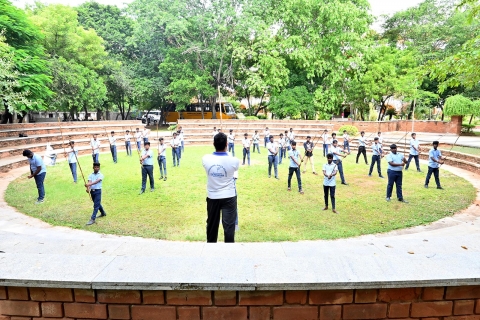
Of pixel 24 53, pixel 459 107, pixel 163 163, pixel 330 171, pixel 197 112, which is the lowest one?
pixel 163 163

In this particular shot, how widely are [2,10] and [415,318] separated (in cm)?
2057

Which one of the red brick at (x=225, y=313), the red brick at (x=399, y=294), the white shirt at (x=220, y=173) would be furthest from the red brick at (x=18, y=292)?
the white shirt at (x=220, y=173)

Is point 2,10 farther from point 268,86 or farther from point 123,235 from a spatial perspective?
point 268,86

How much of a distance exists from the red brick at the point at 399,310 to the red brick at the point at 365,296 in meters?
0.13

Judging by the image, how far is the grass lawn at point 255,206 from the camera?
22.9 ft

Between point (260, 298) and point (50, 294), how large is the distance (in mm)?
1175

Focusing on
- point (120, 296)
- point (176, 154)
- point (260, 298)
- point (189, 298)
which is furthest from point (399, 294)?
point (176, 154)

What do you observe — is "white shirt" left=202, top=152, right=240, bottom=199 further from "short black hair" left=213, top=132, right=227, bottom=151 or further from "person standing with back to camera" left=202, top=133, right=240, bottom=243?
"short black hair" left=213, top=132, right=227, bottom=151

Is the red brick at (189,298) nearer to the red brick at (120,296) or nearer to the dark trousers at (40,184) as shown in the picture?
the red brick at (120,296)

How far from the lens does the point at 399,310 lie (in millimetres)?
1851

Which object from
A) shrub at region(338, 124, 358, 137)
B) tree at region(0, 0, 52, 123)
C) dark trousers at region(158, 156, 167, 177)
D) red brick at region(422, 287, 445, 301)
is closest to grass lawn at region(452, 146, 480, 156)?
shrub at region(338, 124, 358, 137)

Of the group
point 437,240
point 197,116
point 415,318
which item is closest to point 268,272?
point 415,318

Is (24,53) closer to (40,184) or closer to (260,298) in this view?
(40,184)

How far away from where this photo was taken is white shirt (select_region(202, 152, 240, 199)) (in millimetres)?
4281
